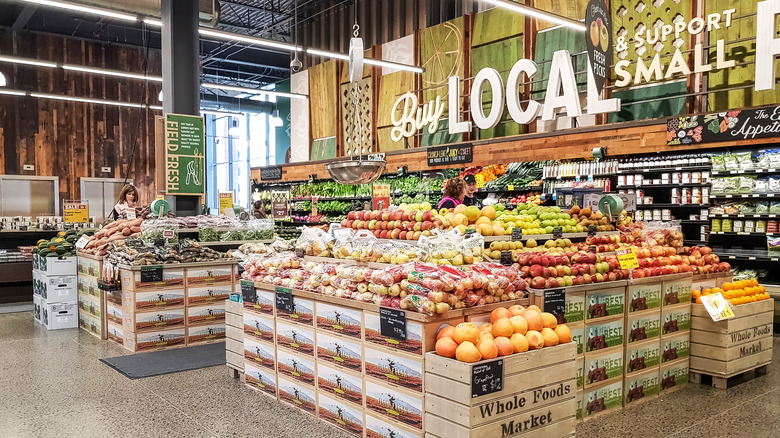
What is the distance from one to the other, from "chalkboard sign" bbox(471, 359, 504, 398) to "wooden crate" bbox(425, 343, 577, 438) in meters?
0.02

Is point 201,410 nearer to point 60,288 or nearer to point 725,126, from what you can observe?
point 60,288

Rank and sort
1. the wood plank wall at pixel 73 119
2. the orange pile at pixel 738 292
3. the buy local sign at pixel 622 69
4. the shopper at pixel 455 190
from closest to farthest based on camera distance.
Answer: the orange pile at pixel 738 292
the shopper at pixel 455 190
the buy local sign at pixel 622 69
the wood plank wall at pixel 73 119

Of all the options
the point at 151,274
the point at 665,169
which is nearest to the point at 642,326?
the point at 665,169

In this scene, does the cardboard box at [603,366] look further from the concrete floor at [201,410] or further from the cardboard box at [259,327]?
the cardboard box at [259,327]

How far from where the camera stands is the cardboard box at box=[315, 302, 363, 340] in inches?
144

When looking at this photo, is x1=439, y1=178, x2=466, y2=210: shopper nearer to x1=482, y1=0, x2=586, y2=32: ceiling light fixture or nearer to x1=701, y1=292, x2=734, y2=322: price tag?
x1=482, y1=0, x2=586, y2=32: ceiling light fixture

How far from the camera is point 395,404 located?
3.36 metres

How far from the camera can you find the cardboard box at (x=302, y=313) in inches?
160

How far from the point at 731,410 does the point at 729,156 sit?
165 inches

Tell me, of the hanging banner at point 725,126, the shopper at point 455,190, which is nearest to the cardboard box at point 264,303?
the shopper at point 455,190

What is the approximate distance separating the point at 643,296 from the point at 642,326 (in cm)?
22

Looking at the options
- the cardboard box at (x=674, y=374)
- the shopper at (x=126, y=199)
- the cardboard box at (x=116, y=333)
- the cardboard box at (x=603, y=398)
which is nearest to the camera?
the cardboard box at (x=603, y=398)

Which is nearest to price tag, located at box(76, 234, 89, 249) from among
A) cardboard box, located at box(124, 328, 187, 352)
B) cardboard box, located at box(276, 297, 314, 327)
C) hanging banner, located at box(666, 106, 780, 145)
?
cardboard box, located at box(124, 328, 187, 352)

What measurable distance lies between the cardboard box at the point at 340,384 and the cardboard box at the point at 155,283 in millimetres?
2912
